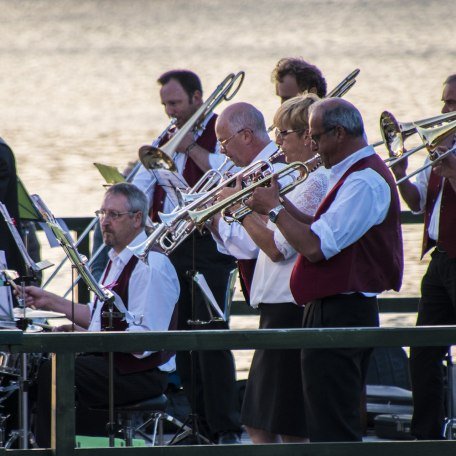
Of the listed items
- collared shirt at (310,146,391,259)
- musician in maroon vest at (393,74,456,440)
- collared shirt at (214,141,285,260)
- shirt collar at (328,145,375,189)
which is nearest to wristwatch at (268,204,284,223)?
collared shirt at (310,146,391,259)

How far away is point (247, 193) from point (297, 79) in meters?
1.49

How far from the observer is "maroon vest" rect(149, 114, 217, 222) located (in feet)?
23.2

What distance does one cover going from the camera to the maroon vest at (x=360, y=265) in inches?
208

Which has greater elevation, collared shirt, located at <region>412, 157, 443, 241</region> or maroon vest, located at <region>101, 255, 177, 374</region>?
collared shirt, located at <region>412, 157, 443, 241</region>

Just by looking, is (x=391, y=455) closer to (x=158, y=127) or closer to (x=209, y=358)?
(x=209, y=358)

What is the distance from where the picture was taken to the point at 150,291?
6297 mm

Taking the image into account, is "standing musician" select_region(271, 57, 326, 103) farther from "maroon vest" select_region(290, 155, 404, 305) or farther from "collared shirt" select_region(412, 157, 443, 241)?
"maroon vest" select_region(290, 155, 404, 305)

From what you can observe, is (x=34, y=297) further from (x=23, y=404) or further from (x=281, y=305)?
(x=281, y=305)

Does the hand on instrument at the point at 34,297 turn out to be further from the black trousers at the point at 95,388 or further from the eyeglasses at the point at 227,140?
the eyeglasses at the point at 227,140

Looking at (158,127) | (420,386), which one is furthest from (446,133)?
(158,127)

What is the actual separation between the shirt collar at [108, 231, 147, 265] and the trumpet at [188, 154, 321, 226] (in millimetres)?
674

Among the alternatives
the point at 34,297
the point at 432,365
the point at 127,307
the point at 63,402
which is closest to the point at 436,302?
the point at 432,365

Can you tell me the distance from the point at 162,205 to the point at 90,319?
96cm

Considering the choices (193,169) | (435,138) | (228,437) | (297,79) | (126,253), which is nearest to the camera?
(435,138)
